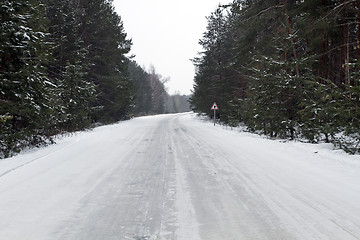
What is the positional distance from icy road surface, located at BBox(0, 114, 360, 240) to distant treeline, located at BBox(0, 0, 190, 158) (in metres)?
2.19

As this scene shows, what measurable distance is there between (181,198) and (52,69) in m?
18.9

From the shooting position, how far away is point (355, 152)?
23.9ft

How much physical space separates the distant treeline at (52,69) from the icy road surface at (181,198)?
2189 millimetres

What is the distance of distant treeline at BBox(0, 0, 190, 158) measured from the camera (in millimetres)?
7630

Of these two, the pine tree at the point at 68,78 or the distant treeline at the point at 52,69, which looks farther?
the pine tree at the point at 68,78

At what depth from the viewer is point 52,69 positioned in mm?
18828

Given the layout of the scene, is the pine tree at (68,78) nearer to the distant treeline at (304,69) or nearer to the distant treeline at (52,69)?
the distant treeline at (52,69)

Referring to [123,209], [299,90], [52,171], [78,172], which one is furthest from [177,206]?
[299,90]

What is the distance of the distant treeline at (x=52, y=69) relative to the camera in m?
7.63

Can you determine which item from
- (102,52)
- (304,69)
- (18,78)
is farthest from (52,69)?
(304,69)

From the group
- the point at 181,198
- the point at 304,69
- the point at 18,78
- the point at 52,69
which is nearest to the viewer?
the point at 181,198

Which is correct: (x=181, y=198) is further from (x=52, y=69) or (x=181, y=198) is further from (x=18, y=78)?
(x=52, y=69)

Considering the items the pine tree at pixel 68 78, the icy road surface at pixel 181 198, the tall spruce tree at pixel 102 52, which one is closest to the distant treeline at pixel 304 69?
the icy road surface at pixel 181 198

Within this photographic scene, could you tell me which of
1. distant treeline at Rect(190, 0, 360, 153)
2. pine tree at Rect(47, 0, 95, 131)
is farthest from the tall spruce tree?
distant treeline at Rect(190, 0, 360, 153)
